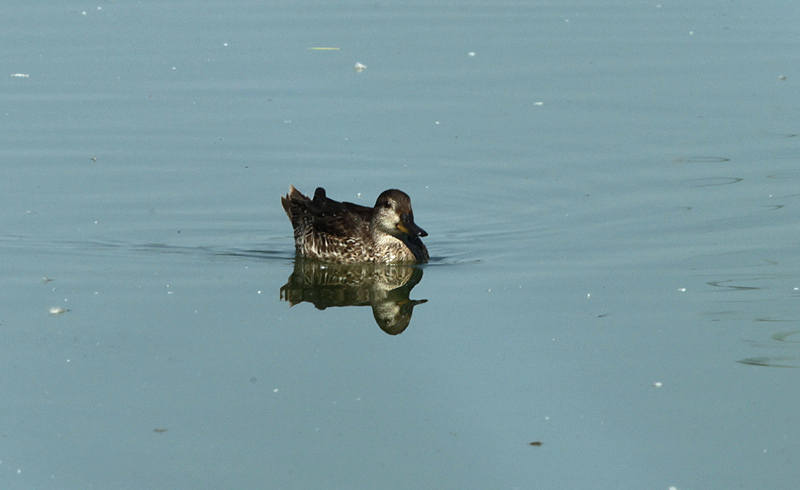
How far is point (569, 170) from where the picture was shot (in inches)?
505

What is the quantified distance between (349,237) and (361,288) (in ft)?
2.65

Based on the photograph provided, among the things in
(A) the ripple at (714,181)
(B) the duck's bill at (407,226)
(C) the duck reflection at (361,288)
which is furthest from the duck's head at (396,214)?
(A) the ripple at (714,181)

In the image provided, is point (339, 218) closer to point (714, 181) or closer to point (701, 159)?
point (714, 181)

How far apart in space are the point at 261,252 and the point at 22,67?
20.8 feet

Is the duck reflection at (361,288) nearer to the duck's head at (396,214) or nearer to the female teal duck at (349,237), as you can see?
the female teal duck at (349,237)

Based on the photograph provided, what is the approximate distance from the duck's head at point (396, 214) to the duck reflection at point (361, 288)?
433 millimetres

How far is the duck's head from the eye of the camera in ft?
35.3

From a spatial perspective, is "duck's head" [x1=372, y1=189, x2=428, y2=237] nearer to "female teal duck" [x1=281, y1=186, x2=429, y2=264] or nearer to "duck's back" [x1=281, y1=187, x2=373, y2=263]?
"female teal duck" [x1=281, y1=186, x2=429, y2=264]

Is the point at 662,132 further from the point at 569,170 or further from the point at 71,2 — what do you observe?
the point at 71,2

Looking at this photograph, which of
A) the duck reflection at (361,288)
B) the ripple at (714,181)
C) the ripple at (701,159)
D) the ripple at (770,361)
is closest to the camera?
the ripple at (770,361)

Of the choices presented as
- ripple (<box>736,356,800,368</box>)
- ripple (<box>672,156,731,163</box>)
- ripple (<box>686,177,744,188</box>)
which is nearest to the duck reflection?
ripple (<box>736,356,800,368</box>)

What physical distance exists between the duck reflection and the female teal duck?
10 cm

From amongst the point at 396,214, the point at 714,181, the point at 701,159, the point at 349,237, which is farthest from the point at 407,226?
the point at 701,159

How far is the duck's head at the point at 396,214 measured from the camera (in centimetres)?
1075
